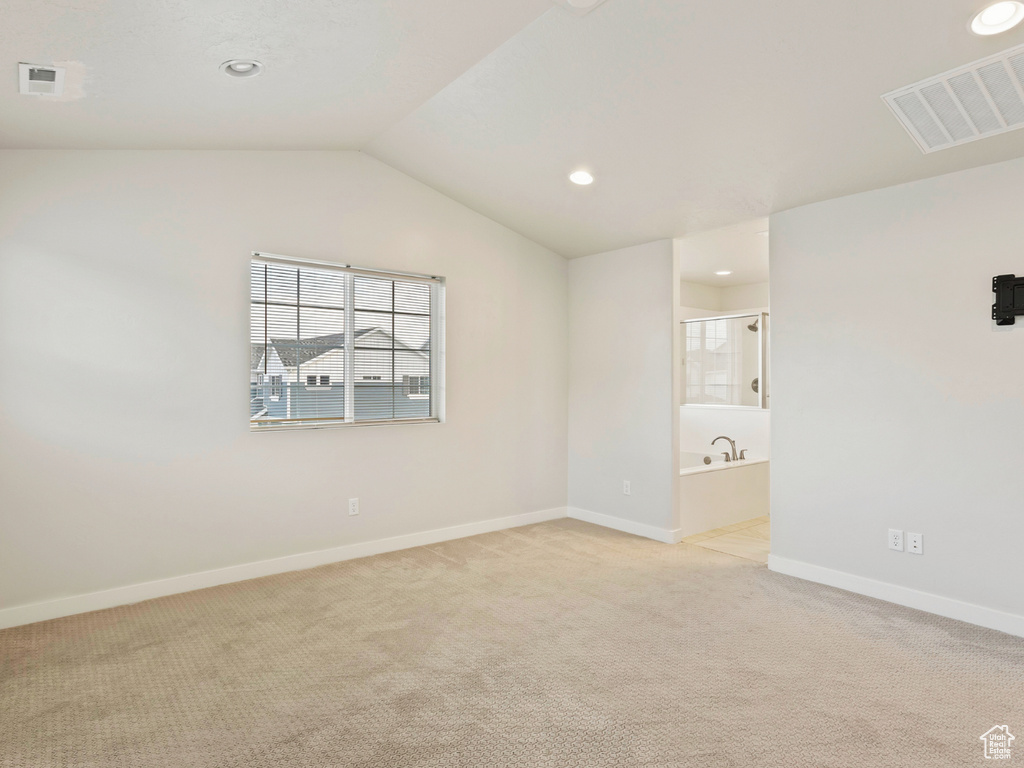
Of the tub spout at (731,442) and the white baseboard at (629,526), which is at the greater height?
the tub spout at (731,442)

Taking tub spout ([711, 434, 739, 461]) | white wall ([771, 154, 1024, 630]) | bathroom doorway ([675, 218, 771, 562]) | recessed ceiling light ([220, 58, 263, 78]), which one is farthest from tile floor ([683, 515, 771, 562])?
recessed ceiling light ([220, 58, 263, 78])

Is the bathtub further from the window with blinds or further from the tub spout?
the window with blinds

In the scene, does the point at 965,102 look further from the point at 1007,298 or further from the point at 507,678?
the point at 507,678

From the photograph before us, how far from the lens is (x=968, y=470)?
290 cm

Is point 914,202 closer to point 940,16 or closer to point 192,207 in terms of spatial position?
point 940,16

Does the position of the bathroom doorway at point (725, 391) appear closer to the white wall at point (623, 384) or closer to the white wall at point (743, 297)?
the white wall at point (743, 297)

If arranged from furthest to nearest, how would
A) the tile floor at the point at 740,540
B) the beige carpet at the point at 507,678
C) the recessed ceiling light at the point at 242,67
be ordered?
the tile floor at the point at 740,540, the recessed ceiling light at the point at 242,67, the beige carpet at the point at 507,678

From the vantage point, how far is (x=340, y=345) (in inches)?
156

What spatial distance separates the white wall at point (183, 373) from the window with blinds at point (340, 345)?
94 mm

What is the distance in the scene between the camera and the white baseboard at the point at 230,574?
2.97 m

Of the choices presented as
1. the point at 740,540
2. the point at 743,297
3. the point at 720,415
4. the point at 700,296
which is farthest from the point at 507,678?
the point at 743,297

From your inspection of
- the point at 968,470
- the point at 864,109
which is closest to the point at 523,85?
the point at 864,109

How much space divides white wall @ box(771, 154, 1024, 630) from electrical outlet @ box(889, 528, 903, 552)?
0.14 ft

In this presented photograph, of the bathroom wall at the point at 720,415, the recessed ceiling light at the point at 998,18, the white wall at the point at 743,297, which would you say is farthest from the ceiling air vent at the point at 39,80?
the white wall at the point at 743,297
